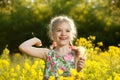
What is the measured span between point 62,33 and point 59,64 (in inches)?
10.4

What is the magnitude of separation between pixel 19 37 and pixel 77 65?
41.8 feet

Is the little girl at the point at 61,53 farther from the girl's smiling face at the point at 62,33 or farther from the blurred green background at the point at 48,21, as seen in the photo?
the blurred green background at the point at 48,21

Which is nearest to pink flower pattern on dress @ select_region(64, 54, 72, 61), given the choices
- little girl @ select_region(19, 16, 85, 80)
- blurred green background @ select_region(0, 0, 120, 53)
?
little girl @ select_region(19, 16, 85, 80)

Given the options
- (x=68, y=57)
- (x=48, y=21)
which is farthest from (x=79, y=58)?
(x=48, y=21)

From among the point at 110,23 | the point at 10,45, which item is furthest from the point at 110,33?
the point at 10,45

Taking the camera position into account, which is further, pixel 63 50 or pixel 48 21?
pixel 48 21

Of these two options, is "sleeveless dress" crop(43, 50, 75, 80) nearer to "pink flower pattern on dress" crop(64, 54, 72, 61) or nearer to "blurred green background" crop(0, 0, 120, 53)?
"pink flower pattern on dress" crop(64, 54, 72, 61)

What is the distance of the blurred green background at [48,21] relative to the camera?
56.5ft

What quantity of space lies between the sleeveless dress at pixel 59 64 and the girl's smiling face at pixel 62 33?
11cm

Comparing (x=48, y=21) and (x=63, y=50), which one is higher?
(x=48, y=21)

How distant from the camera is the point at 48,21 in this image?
17.6 metres

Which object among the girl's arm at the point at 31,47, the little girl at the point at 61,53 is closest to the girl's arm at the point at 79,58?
the little girl at the point at 61,53

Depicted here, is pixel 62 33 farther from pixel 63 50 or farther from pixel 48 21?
pixel 48 21

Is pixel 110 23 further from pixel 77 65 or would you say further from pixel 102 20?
pixel 77 65
